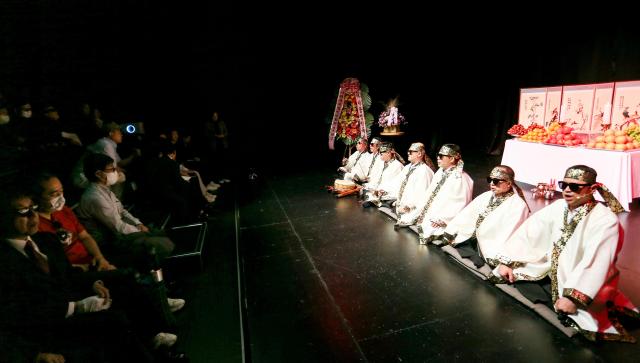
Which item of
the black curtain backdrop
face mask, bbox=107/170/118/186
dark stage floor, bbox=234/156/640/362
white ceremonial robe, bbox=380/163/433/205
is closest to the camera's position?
dark stage floor, bbox=234/156/640/362

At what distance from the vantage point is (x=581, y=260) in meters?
2.27

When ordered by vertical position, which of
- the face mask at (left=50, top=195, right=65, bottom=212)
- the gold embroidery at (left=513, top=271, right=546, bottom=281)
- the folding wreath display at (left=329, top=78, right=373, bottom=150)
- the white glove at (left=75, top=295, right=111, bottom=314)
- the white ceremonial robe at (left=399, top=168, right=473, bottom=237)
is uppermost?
the folding wreath display at (left=329, top=78, right=373, bottom=150)

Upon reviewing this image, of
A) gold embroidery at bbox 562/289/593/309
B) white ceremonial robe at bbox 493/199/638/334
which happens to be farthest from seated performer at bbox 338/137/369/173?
gold embroidery at bbox 562/289/593/309

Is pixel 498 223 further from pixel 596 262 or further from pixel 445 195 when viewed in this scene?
pixel 596 262

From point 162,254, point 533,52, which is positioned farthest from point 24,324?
point 533,52

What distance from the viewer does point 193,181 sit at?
5.52 metres

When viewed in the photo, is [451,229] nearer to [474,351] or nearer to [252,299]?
[474,351]

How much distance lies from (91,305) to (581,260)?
324 centimetres

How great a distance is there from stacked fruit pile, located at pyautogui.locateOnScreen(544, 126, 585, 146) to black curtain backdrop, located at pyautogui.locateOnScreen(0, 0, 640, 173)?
1821 mm

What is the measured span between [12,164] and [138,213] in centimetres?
196

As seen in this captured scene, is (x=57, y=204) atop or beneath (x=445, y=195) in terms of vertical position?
atop

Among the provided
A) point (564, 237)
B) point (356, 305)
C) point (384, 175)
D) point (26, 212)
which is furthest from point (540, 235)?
point (26, 212)

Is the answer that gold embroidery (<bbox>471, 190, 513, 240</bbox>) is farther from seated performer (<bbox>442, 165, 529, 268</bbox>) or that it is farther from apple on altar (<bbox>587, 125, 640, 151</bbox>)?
apple on altar (<bbox>587, 125, 640, 151</bbox>)

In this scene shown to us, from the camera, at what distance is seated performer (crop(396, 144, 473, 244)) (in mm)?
3840
